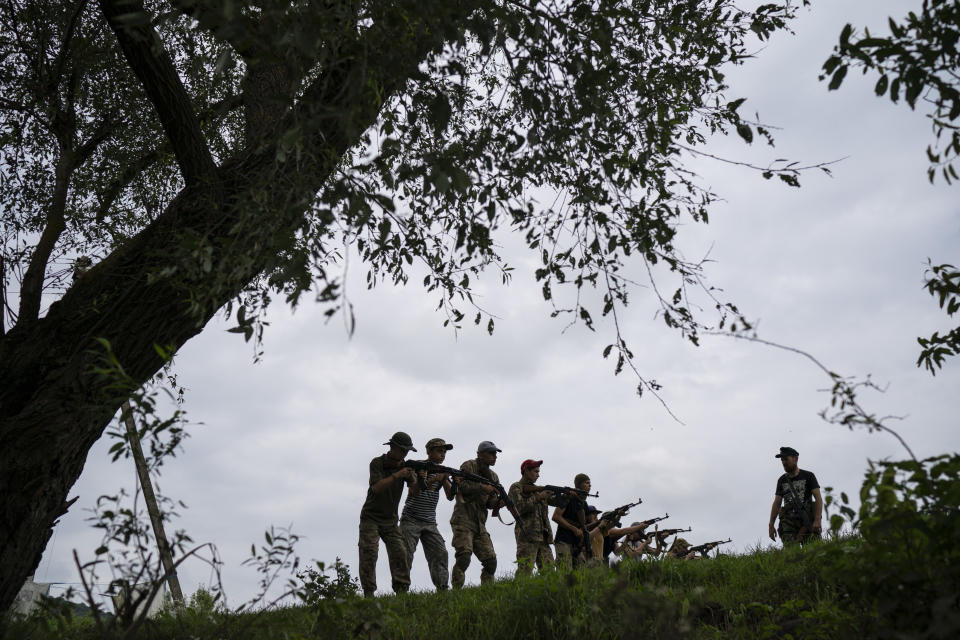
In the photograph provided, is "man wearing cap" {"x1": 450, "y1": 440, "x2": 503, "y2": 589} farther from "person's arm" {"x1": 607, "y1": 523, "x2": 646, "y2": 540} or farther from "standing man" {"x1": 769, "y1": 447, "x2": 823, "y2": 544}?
"standing man" {"x1": 769, "y1": 447, "x2": 823, "y2": 544}

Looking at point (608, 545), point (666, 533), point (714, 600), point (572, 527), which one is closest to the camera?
point (714, 600)

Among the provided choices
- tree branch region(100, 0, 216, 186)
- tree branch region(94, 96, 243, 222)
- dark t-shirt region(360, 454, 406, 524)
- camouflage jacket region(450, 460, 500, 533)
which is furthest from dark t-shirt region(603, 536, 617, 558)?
tree branch region(100, 0, 216, 186)

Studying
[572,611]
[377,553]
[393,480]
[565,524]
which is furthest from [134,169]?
[565,524]

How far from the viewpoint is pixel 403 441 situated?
32.3ft

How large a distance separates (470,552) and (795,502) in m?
4.74

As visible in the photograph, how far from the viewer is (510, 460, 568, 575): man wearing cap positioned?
428 inches

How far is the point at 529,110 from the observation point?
4.34 meters

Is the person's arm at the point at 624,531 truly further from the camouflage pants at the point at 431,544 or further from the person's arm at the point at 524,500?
the camouflage pants at the point at 431,544

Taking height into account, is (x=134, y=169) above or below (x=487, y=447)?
above

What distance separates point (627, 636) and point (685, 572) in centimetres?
357

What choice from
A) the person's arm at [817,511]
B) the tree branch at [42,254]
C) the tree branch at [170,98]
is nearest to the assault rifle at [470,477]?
the person's arm at [817,511]

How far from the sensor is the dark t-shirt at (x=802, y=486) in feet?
35.7

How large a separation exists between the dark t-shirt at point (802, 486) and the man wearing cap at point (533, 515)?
127 inches

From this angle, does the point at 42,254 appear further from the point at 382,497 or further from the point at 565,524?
the point at 565,524
